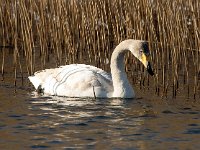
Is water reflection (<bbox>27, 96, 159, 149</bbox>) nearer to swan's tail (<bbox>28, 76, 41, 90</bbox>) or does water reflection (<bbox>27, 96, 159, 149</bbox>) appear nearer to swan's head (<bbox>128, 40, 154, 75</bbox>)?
swan's head (<bbox>128, 40, 154, 75</bbox>)


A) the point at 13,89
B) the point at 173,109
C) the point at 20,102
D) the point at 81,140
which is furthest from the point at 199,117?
the point at 13,89

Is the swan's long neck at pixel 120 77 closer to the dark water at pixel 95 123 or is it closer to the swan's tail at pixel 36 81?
the dark water at pixel 95 123

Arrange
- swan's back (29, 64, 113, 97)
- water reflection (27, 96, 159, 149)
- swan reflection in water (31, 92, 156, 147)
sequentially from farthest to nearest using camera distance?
swan's back (29, 64, 113, 97)
swan reflection in water (31, 92, 156, 147)
water reflection (27, 96, 159, 149)

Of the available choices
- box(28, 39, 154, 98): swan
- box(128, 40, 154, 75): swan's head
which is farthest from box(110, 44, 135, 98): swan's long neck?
box(128, 40, 154, 75): swan's head

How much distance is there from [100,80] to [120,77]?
35 centimetres

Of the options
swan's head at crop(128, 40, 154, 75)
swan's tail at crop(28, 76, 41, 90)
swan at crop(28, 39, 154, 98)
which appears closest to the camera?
swan's head at crop(128, 40, 154, 75)

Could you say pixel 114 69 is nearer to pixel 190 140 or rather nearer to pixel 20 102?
pixel 20 102

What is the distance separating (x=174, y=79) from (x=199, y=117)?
6.59 ft

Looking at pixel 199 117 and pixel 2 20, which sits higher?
pixel 2 20

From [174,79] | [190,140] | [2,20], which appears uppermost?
[2,20]

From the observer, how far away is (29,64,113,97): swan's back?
1231 cm

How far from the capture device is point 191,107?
36.8ft

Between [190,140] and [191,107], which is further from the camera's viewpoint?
[191,107]

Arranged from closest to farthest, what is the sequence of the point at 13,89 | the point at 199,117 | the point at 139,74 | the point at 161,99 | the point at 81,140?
the point at 81,140, the point at 199,117, the point at 161,99, the point at 13,89, the point at 139,74
